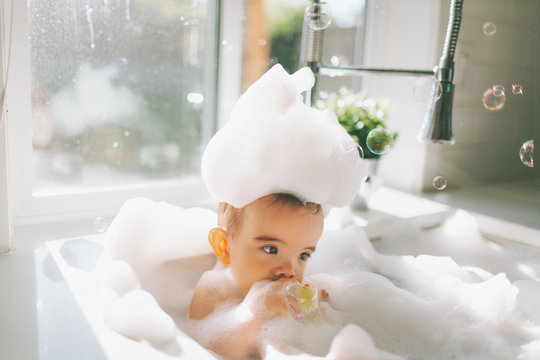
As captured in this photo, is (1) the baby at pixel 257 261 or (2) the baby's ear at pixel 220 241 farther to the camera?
(2) the baby's ear at pixel 220 241

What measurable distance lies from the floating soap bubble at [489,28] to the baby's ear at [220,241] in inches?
54.9

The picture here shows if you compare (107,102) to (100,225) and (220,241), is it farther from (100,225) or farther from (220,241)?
(220,241)

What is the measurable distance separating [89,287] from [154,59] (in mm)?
843

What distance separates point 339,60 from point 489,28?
0.57 metres

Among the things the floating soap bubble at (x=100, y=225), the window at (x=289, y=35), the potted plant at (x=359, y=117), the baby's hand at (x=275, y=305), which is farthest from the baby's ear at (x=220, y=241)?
the window at (x=289, y=35)

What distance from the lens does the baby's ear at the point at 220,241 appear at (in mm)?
968

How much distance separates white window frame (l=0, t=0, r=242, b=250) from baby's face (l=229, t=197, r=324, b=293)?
0.54 metres

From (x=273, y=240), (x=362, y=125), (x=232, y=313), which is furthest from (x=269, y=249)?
(x=362, y=125)

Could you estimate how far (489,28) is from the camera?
1.76 metres

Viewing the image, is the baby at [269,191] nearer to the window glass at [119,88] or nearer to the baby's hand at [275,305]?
the baby's hand at [275,305]

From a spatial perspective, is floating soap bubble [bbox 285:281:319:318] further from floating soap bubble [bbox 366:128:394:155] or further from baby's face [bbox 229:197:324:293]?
floating soap bubble [bbox 366:128:394:155]

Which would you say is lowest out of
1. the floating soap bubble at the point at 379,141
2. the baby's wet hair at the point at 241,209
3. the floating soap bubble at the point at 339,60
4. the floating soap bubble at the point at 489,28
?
the baby's wet hair at the point at 241,209

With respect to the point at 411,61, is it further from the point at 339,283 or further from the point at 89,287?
the point at 89,287

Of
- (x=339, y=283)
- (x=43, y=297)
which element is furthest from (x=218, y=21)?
(x=43, y=297)
